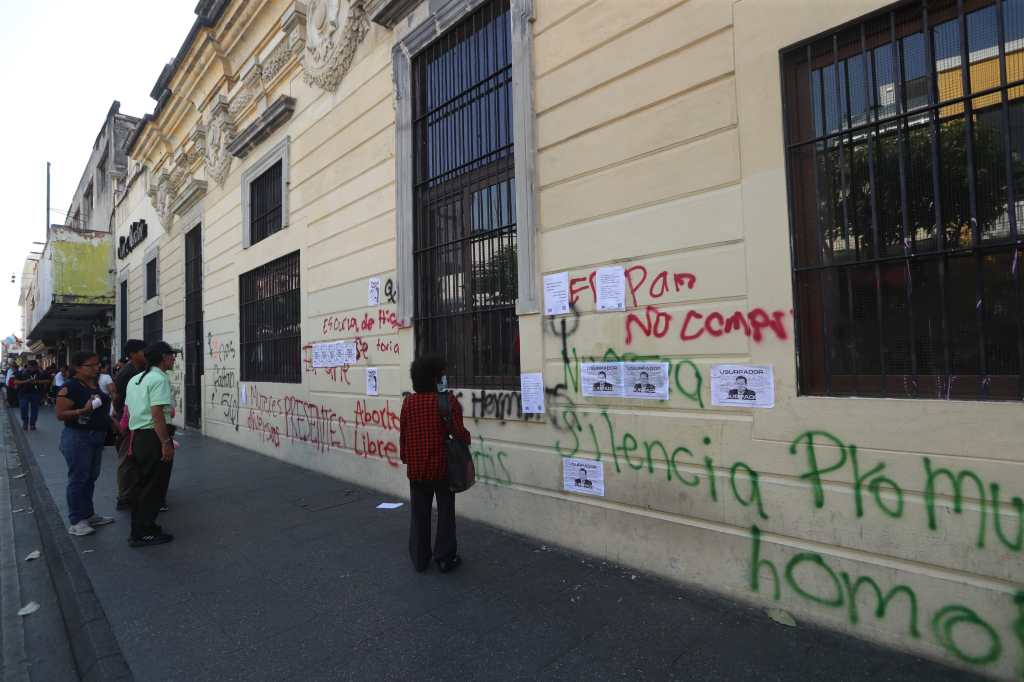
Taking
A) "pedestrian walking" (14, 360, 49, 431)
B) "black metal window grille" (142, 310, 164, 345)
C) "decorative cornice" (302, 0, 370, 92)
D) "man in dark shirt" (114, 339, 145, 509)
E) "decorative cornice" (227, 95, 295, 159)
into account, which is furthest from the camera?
"black metal window grille" (142, 310, 164, 345)

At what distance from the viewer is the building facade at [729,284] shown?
2664mm

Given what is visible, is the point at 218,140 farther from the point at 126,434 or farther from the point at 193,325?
the point at 126,434

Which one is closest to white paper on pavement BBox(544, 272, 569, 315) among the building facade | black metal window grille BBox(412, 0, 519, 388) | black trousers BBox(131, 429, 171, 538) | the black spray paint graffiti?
the building facade

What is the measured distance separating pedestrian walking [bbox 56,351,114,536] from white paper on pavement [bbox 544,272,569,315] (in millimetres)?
4124

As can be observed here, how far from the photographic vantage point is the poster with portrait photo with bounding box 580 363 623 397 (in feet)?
13.0

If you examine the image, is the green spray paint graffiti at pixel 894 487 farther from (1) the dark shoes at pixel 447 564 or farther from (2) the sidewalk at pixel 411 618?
(1) the dark shoes at pixel 447 564

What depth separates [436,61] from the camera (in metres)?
5.83

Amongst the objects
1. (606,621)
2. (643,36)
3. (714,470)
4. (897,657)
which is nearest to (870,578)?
(897,657)

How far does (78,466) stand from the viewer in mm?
5070

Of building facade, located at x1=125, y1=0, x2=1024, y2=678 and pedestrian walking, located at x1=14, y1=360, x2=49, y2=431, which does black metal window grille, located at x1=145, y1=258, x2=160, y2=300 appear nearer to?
pedestrian walking, located at x1=14, y1=360, x2=49, y2=431

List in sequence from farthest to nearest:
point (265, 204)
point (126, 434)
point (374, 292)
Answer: point (265, 204), point (374, 292), point (126, 434)

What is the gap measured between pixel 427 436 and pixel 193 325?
416 inches

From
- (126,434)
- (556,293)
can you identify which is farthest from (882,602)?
(126,434)

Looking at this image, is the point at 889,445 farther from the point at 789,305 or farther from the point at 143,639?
the point at 143,639
